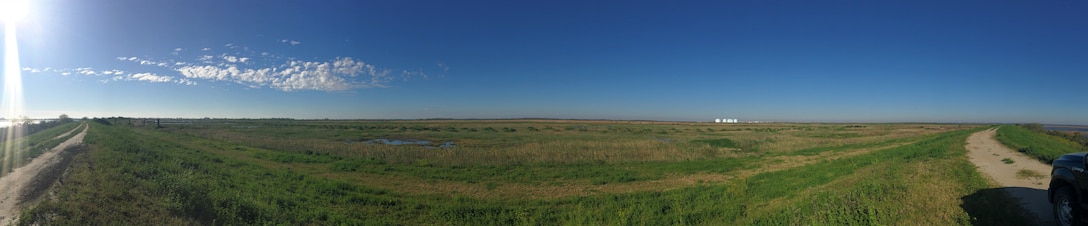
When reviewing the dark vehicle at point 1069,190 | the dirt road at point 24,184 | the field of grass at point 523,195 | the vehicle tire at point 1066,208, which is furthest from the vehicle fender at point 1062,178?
the dirt road at point 24,184

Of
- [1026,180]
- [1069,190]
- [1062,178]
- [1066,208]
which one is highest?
[1062,178]

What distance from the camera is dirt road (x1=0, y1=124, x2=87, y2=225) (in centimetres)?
747

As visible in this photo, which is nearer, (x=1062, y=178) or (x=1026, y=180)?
(x=1062, y=178)

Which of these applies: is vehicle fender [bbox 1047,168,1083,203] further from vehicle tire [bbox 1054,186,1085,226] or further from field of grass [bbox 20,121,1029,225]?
field of grass [bbox 20,121,1029,225]

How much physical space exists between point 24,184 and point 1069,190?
20.5m

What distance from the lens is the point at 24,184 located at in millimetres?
9828

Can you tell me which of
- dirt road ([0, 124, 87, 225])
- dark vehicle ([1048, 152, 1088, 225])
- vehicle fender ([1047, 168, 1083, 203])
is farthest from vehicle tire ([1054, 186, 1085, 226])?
dirt road ([0, 124, 87, 225])

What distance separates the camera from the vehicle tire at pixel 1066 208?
5250mm

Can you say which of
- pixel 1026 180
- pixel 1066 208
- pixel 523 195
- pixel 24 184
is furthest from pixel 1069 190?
pixel 24 184

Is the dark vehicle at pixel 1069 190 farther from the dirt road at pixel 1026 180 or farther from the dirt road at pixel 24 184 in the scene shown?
the dirt road at pixel 24 184

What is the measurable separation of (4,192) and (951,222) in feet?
60.6

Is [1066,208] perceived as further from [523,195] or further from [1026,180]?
[523,195]

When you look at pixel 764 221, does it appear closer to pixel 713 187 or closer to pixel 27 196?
pixel 713 187

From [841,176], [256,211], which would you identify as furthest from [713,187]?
[256,211]
